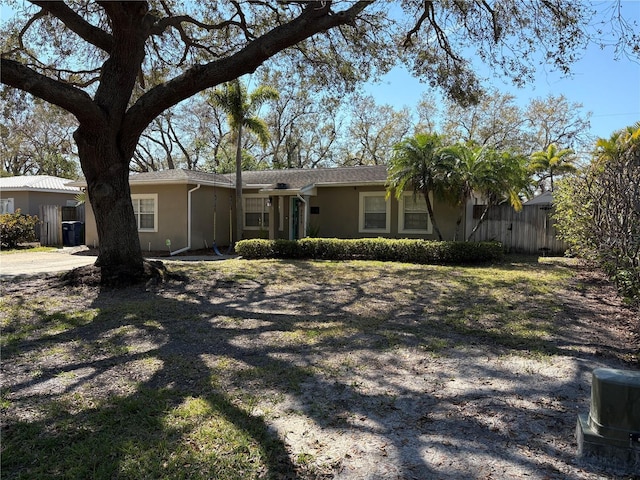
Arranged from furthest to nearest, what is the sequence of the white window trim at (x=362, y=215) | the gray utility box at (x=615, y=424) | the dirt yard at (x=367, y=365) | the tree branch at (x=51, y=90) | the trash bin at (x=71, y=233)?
the trash bin at (x=71, y=233) → the white window trim at (x=362, y=215) → the tree branch at (x=51, y=90) → the dirt yard at (x=367, y=365) → the gray utility box at (x=615, y=424)

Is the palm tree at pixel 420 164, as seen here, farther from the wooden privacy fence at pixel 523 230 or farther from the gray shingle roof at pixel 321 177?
the wooden privacy fence at pixel 523 230

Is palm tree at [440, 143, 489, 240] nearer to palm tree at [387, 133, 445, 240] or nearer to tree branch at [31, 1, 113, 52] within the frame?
palm tree at [387, 133, 445, 240]

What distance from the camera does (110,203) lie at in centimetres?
836

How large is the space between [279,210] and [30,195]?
13.7 meters

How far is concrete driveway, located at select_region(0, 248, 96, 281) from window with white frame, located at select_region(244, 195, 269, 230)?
577 cm

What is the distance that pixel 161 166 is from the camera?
3962 cm

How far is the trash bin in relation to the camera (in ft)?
62.7

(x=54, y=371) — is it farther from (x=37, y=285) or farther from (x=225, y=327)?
(x=37, y=285)

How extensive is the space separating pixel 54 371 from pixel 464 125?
108 ft

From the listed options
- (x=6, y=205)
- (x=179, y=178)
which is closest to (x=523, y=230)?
(x=179, y=178)

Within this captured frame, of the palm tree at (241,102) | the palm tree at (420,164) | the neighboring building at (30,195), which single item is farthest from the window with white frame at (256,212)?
the neighboring building at (30,195)

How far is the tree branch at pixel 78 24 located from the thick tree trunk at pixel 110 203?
2230 millimetres

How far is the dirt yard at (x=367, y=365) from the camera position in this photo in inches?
110

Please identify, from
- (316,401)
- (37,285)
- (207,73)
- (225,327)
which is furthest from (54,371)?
(207,73)
